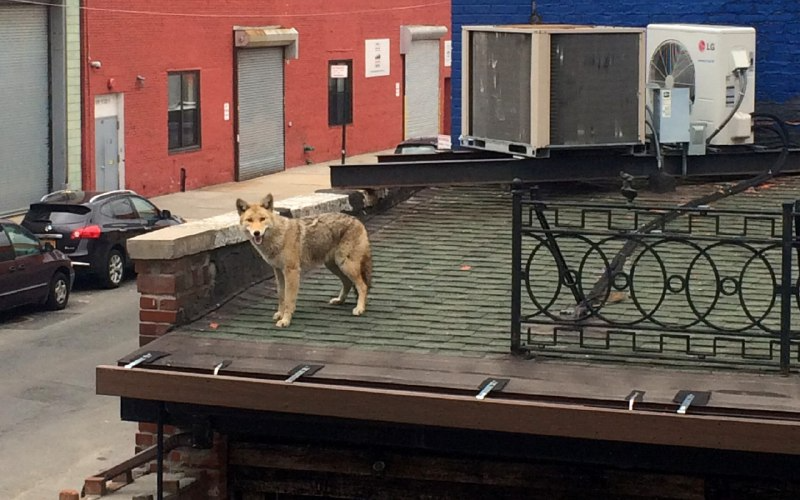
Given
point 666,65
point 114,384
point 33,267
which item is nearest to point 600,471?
point 114,384

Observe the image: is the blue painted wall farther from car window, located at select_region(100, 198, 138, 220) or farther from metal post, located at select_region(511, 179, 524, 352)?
car window, located at select_region(100, 198, 138, 220)

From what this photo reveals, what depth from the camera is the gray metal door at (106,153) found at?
110ft

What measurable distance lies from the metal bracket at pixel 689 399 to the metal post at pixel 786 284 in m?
0.60

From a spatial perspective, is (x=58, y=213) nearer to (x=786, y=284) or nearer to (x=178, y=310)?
(x=178, y=310)

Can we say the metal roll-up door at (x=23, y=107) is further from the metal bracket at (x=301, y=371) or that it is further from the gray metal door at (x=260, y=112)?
the metal bracket at (x=301, y=371)

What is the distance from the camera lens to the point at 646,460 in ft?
25.5

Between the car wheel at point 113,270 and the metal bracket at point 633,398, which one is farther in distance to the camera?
the car wheel at point 113,270

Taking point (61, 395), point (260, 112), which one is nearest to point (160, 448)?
point (61, 395)

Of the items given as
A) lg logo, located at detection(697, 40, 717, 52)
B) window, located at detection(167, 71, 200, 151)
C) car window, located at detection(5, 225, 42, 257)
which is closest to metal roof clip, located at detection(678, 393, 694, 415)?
lg logo, located at detection(697, 40, 717, 52)

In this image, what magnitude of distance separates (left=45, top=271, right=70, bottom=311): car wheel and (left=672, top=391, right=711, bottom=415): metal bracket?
16.8m

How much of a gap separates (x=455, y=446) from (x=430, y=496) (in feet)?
2.87

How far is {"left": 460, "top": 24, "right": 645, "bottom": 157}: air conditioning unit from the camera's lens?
43.0ft

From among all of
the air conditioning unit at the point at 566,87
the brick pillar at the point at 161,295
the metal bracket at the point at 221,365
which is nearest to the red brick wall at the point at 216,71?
the air conditioning unit at the point at 566,87

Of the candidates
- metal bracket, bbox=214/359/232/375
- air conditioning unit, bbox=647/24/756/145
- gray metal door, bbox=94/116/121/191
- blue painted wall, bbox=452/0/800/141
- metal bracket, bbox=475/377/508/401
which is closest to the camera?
metal bracket, bbox=475/377/508/401
